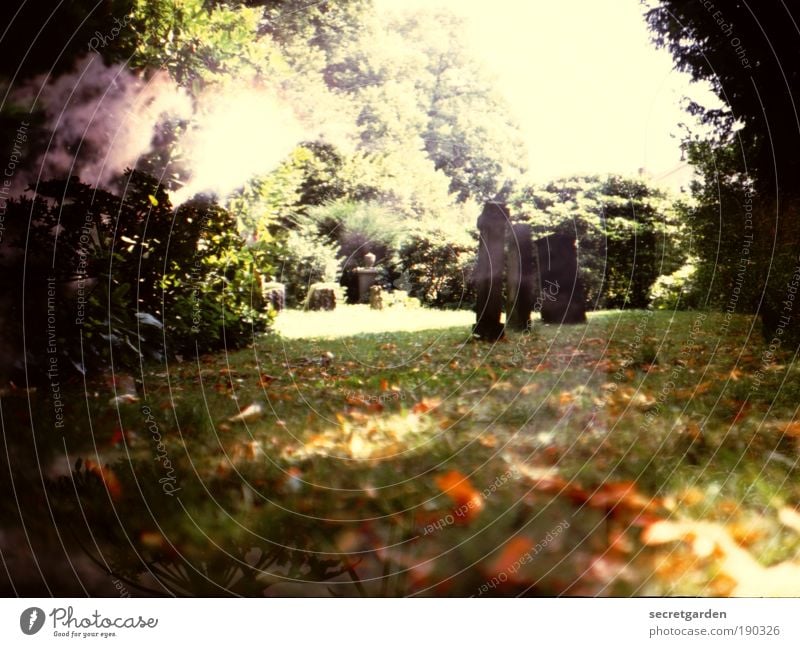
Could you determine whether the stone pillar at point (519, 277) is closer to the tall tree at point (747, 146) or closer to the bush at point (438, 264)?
the bush at point (438, 264)

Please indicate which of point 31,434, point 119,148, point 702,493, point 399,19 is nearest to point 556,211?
point 399,19

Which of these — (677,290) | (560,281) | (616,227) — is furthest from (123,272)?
(677,290)

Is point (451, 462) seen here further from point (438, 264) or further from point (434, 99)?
point (434, 99)

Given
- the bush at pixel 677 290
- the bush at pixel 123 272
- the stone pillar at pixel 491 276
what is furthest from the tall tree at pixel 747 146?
the bush at pixel 123 272

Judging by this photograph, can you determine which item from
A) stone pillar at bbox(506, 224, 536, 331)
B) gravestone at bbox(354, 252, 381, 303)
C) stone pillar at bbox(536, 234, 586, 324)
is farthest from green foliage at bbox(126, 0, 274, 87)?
stone pillar at bbox(536, 234, 586, 324)

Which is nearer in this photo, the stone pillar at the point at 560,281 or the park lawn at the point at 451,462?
the park lawn at the point at 451,462

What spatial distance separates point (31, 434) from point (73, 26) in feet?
5.09

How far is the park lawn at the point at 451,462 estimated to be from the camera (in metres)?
1.83

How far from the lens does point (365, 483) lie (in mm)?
1889

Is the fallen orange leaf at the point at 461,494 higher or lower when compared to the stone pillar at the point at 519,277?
lower

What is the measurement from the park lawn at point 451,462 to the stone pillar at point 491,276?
0.21 ft

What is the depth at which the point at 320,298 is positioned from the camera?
1941mm

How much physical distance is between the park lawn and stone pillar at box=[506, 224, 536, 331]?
73mm

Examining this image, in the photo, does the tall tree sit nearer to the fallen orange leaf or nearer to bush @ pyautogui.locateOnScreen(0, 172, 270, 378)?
the fallen orange leaf
